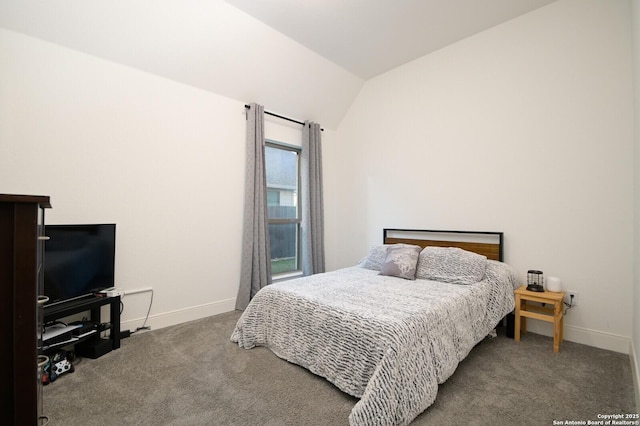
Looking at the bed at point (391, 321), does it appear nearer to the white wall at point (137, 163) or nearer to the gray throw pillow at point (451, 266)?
the gray throw pillow at point (451, 266)

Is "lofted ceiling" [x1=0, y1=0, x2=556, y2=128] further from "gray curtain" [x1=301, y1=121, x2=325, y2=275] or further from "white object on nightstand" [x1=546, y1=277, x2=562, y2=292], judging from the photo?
"white object on nightstand" [x1=546, y1=277, x2=562, y2=292]

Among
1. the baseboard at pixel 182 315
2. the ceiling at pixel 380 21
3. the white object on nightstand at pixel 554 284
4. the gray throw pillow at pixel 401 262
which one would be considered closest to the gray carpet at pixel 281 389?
the baseboard at pixel 182 315

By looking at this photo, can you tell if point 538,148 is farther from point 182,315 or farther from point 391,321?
point 182,315

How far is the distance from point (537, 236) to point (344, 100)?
2956mm

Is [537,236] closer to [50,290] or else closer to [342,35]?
[342,35]

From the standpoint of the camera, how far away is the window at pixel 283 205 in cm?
411

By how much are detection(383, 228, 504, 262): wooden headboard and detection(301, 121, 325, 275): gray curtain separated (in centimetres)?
96

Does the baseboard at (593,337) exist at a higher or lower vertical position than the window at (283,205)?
→ lower

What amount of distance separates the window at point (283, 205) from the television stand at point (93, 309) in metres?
1.94

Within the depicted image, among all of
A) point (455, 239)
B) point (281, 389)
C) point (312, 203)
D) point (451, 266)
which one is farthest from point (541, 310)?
point (312, 203)

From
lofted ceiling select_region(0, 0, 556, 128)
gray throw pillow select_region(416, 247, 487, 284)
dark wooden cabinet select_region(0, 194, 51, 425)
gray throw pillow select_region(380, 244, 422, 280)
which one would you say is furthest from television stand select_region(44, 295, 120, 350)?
gray throw pillow select_region(416, 247, 487, 284)

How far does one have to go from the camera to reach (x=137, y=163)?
9.16ft

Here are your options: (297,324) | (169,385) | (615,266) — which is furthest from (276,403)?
(615,266)

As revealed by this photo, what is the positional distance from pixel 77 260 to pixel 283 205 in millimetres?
2432
